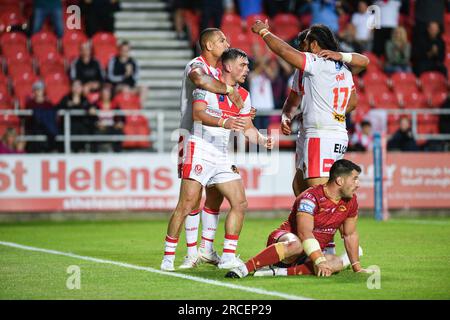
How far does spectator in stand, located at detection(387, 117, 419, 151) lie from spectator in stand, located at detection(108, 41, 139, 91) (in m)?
5.41

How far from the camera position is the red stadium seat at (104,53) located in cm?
2236

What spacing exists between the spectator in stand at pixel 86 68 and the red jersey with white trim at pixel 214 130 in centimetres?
1033

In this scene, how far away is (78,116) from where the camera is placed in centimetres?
1942

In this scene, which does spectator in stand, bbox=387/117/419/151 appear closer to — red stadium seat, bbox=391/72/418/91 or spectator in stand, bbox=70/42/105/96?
red stadium seat, bbox=391/72/418/91

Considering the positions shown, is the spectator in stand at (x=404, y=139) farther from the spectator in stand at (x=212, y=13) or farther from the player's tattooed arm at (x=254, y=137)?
the player's tattooed arm at (x=254, y=137)

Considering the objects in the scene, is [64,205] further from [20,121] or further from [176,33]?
[176,33]

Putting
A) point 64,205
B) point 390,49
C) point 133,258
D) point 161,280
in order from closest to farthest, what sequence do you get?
1. point 161,280
2. point 133,258
3. point 64,205
4. point 390,49

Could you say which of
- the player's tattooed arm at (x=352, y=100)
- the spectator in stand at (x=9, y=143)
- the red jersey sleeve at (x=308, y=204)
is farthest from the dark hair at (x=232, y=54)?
the spectator in stand at (x=9, y=143)

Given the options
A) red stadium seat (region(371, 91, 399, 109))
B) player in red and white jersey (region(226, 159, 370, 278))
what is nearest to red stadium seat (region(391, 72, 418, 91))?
red stadium seat (region(371, 91, 399, 109))

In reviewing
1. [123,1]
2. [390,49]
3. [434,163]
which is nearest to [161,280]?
[434,163]

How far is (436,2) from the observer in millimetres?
23062

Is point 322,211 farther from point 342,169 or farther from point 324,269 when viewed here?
point 324,269

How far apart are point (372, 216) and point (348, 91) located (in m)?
9.43

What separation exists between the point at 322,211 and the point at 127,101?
11.6m
